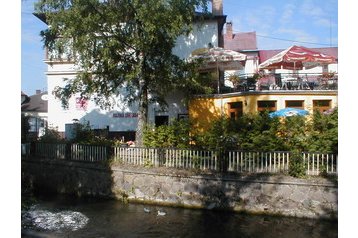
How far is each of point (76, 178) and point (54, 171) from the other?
2.38ft

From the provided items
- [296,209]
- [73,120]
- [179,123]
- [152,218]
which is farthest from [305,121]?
[73,120]

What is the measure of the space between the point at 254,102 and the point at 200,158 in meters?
3.64

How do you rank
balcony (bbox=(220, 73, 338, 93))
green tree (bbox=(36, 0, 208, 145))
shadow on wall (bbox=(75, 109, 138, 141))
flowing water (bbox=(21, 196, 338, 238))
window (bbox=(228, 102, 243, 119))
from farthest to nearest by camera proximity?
shadow on wall (bbox=(75, 109, 138, 141)) → window (bbox=(228, 102, 243, 119)) → balcony (bbox=(220, 73, 338, 93)) → green tree (bbox=(36, 0, 208, 145)) → flowing water (bbox=(21, 196, 338, 238))

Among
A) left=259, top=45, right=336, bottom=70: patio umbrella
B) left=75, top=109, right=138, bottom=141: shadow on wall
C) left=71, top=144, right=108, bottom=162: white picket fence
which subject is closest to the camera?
left=71, top=144, right=108, bottom=162: white picket fence

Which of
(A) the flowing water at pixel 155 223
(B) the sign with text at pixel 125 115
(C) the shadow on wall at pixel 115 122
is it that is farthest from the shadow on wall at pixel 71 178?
(B) the sign with text at pixel 125 115

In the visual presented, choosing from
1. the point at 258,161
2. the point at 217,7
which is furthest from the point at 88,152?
the point at 217,7

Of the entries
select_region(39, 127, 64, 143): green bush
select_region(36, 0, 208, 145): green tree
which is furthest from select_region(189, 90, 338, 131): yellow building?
select_region(39, 127, 64, 143): green bush

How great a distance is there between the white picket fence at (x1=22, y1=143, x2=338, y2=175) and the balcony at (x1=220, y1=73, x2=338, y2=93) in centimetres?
387

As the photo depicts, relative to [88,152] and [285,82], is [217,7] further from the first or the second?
[88,152]

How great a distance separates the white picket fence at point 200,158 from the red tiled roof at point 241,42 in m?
14.7

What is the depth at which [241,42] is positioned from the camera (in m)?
22.1

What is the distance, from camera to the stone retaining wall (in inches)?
240

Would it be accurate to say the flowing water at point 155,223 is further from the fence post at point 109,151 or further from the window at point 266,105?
the window at point 266,105

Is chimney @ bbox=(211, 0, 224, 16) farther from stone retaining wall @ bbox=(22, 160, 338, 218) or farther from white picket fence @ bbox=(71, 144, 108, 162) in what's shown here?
stone retaining wall @ bbox=(22, 160, 338, 218)
